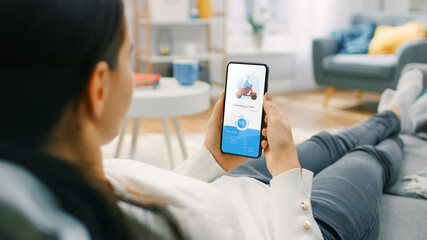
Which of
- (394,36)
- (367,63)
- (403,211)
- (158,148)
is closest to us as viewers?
A: (403,211)

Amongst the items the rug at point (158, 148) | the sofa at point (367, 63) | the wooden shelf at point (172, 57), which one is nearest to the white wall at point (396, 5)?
the sofa at point (367, 63)

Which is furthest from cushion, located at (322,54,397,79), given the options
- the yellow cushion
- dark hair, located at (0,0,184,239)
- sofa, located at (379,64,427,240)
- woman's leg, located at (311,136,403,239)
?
dark hair, located at (0,0,184,239)

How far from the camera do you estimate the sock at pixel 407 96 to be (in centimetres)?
171

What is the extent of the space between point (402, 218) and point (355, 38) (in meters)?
3.35

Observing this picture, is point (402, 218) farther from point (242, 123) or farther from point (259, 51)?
point (259, 51)

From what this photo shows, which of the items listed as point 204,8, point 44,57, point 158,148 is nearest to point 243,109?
point 44,57

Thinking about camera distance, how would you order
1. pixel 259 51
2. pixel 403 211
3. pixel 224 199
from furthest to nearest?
pixel 259 51 → pixel 403 211 → pixel 224 199

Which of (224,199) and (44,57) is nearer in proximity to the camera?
(44,57)

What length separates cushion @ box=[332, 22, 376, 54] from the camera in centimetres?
402

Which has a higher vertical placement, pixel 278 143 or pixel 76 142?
pixel 76 142

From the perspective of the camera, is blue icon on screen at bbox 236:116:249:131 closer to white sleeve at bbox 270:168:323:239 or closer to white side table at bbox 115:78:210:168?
white sleeve at bbox 270:168:323:239

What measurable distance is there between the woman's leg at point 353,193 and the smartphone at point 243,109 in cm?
17

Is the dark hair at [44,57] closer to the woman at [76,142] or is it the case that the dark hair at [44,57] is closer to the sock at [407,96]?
the woman at [76,142]

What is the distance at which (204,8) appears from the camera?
3885 millimetres
